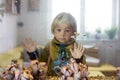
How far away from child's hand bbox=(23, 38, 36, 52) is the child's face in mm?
117

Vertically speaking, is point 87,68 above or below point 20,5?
below

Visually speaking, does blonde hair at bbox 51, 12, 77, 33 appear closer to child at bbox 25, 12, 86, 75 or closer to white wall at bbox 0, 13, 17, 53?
child at bbox 25, 12, 86, 75

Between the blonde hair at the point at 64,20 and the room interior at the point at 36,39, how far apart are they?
0.03 m

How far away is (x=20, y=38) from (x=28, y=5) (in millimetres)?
167

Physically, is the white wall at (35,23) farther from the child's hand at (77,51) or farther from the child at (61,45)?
the child's hand at (77,51)

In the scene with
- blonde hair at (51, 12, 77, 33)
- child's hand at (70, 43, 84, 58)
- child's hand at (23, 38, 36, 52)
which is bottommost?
child's hand at (70, 43, 84, 58)

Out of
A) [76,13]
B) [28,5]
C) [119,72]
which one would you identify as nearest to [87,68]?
[119,72]

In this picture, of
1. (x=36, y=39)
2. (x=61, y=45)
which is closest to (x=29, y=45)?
(x=36, y=39)

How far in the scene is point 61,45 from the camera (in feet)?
3.63

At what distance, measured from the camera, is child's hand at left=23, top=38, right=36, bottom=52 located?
3.61 feet

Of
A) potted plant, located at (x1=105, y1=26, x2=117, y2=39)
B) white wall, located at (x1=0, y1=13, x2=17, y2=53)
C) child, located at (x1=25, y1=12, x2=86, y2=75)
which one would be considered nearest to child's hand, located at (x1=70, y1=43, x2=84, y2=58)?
child, located at (x1=25, y1=12, x2=86, y2=75)

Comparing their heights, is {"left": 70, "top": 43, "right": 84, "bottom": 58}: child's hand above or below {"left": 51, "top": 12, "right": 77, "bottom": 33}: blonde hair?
below

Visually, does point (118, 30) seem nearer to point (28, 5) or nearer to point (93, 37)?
point (93, 37)

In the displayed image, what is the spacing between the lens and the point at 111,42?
107 centimetres
